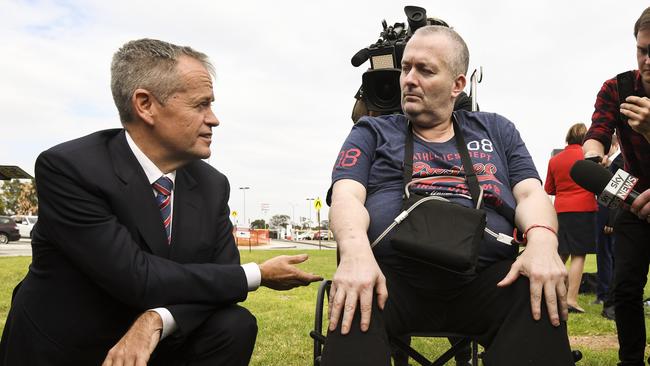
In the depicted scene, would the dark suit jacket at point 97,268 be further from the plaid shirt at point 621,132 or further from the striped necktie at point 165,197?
the plaid shirt at point 621,132

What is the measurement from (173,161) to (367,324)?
1.10 m

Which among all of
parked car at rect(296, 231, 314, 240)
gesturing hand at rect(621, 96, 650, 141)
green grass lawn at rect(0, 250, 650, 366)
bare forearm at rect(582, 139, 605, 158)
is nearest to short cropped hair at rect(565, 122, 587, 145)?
green grass lawn at rect(0, 250, 650, 366)

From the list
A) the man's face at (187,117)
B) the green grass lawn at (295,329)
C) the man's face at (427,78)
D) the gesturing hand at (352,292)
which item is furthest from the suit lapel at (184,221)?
the green grass lawn at (295,329)

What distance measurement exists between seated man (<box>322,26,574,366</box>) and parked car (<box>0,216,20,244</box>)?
35.7 m

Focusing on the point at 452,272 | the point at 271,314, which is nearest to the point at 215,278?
the point at 452,272

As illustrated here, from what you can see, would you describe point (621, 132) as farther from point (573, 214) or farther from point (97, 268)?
point (573, 214)

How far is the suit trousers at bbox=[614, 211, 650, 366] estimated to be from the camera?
3387 millimetres

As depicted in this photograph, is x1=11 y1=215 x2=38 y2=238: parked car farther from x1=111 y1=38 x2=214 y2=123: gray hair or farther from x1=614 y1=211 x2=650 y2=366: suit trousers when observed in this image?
x1=614 y1=211 x2=650 y2=366: suit trousers

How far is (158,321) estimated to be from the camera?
203 cm

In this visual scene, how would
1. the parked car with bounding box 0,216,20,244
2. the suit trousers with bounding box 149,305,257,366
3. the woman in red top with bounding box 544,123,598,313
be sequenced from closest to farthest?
the suit trousers with bounding box 149,305,257,366, the woman in red top with bounding box 544,123,598,313, the parked car with bounding box 0,216,20,244

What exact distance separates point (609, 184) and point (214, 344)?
1.85m

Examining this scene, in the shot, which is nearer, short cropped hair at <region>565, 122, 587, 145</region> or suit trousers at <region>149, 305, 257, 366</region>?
suit trousers at <region>149, 305, 257, 366</region>

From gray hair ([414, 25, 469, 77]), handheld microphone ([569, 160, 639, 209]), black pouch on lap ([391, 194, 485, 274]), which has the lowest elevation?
black pouch on lap ([391, 194, 485, 274])

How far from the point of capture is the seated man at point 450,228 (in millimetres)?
1948
